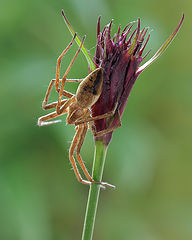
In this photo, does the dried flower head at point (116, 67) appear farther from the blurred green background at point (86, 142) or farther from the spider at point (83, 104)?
the blurred green background at point (86, 142)

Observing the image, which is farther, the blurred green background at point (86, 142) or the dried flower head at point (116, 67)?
the blurred green background at point (86, 142)

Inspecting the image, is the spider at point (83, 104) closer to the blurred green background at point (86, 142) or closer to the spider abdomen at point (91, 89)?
the spider abdomen at point (91, 89)

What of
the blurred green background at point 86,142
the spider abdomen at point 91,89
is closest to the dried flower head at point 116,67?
the spider abdomen at point 91,89

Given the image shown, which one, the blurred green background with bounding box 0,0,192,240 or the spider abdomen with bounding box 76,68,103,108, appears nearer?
the spider abdomen with bounding box 76,68,103,108

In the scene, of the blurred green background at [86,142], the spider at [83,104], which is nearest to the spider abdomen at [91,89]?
the spider at [83,104]

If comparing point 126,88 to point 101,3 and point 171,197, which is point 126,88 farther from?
point 171,197

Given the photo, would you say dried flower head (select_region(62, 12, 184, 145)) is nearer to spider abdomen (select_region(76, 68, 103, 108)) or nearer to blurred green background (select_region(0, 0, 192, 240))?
spider abdomen (select_region(76, 68, 103, 108))

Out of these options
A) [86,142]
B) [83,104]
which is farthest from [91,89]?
[86,142]

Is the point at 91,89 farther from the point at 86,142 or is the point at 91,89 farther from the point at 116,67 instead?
the point at 86,142

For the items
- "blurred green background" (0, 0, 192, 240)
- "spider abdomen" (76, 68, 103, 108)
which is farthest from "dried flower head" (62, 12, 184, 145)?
"blurred green background" (0, 0, 192, 240)
